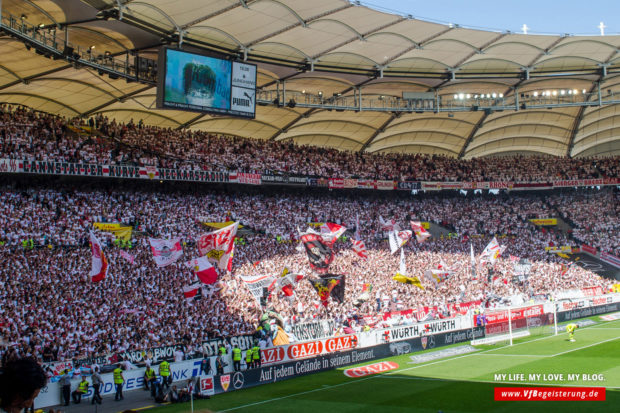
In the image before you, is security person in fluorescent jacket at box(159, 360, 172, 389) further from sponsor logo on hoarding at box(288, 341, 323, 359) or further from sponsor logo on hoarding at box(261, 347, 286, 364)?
sponsor logo on hoarding at box(288, 341, 323, 359)

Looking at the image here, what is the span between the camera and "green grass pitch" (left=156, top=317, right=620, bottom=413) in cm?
1820

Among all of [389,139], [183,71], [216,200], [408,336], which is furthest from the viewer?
[389,139]

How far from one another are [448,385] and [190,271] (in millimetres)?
17615

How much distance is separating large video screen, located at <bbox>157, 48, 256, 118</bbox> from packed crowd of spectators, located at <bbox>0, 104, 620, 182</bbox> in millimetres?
7934

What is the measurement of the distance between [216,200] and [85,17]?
57.2ft

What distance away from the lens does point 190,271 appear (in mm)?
33625

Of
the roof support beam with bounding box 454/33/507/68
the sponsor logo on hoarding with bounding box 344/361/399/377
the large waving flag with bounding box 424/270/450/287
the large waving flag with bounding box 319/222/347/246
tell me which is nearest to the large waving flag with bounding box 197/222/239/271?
the large waving flag with bounding box 319/222/347/246

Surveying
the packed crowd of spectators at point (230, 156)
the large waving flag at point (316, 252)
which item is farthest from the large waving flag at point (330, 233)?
the packed crowd of spectators at point (230, 156)

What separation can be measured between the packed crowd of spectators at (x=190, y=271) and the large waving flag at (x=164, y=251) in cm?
342

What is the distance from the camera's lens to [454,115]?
185ft

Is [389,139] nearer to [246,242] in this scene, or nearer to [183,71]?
[246,242]

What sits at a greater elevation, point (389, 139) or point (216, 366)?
point (389, 139)

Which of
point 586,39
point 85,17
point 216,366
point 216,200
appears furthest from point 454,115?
point 216,366

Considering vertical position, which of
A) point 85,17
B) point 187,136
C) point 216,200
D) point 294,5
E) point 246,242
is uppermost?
point 294,5
